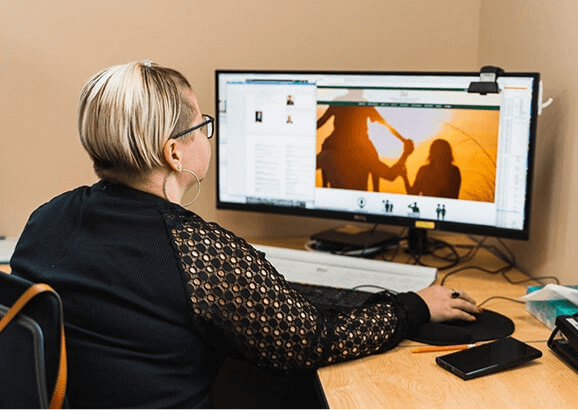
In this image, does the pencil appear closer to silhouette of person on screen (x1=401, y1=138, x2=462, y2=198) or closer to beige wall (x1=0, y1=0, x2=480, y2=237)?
silhouette of person on screen (x1=401, y1=138, x2=462, y2=198)

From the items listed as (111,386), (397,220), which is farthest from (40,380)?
(397,220)

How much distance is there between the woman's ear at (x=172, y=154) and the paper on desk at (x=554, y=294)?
77 cm

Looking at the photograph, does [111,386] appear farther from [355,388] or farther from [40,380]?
[355,388]

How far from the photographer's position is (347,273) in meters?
1.84

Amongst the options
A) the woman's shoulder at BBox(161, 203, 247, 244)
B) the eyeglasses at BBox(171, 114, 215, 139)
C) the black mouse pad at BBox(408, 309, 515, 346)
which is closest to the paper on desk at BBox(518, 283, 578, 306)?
the black mouse pad at BBox(408, 309, 515, 346)

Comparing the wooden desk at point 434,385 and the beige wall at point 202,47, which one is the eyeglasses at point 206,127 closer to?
the wooden desk at point 434,385

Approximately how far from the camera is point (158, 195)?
4.35ft

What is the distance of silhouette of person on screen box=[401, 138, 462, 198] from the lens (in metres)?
1.83

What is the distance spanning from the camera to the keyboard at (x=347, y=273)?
1.74 metres

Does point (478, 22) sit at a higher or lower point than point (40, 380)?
higher

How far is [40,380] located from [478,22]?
1.66m

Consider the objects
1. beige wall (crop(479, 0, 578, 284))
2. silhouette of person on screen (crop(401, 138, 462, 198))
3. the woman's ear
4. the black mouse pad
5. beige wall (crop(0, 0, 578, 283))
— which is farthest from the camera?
beige wall (crop(0, 0, 578, 283))

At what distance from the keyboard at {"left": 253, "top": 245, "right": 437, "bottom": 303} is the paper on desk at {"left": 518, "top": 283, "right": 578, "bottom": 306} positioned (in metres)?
0.30

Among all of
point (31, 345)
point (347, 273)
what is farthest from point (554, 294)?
point (31, 345)
